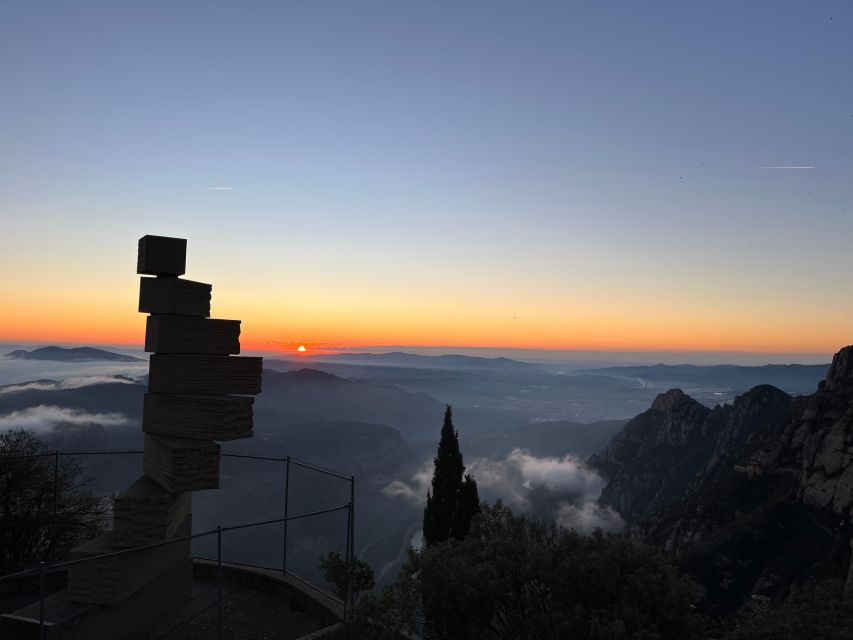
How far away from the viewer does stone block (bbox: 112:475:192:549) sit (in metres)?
14.1

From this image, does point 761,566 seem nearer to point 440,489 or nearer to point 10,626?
point 440,489

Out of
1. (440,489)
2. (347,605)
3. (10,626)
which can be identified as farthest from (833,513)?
(10,626)

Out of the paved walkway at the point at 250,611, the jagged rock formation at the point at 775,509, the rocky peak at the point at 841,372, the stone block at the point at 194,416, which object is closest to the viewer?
the paved walkway at the point at 250,611

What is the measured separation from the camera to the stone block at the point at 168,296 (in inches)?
566

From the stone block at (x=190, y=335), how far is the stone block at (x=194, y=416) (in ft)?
3.90

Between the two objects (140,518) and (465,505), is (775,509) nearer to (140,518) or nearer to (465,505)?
(465,505)

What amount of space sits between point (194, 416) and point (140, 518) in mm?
2641

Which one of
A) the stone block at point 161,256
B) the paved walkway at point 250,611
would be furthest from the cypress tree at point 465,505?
the stone block at point 161,256

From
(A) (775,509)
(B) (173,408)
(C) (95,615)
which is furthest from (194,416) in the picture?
(A) (775,509)

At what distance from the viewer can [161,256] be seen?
1448 centimetres

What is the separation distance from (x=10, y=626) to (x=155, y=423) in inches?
188

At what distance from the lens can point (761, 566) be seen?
84375 millimetres

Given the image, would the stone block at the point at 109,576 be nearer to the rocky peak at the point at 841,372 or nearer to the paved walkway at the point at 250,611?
the paved walkway at the point at 250,611

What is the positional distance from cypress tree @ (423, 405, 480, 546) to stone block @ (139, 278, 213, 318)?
40.1m
